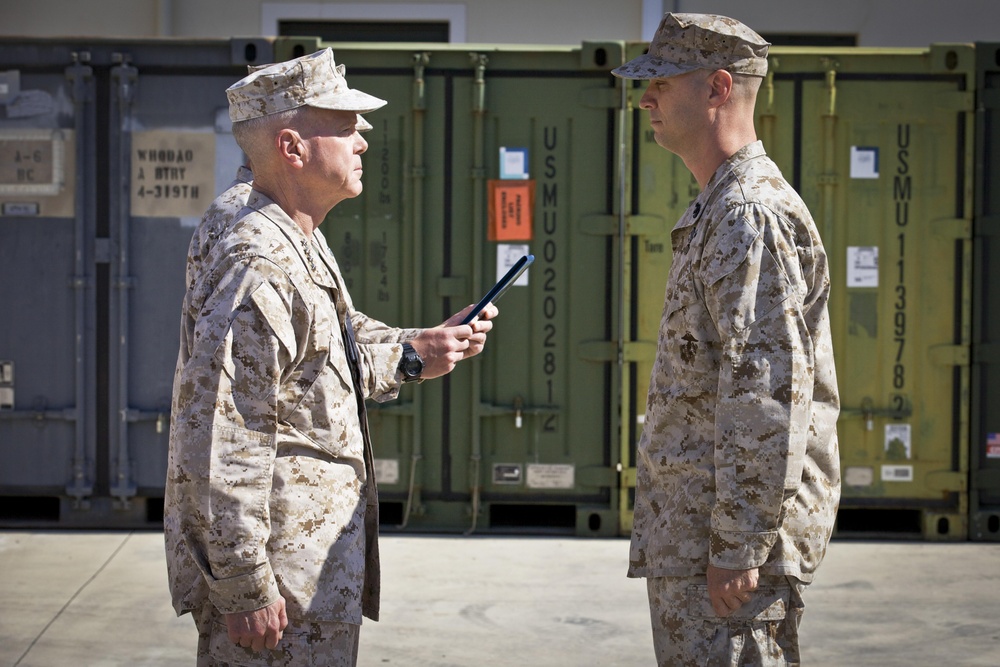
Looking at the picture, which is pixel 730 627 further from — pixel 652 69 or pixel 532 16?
pixel 532 16

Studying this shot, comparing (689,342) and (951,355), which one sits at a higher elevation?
(689,342)

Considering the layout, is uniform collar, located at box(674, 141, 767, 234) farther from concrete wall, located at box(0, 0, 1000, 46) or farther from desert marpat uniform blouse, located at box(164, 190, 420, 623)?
concrete wall, located at box(0, 0, 1000, 46)

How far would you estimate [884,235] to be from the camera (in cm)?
619

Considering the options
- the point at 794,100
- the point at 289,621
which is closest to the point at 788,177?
the point at 794,100

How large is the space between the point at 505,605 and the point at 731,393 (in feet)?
9.44

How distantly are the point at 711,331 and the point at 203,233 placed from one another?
49.5 inches

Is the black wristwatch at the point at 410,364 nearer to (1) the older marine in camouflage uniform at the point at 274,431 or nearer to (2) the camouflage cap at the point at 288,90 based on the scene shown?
(1) the older marine in camouflage uniform at the point at 274,431

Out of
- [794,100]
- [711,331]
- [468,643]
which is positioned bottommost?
[468,643]

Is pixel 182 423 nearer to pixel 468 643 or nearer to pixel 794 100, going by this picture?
pixel 468 643

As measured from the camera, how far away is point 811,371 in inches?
104

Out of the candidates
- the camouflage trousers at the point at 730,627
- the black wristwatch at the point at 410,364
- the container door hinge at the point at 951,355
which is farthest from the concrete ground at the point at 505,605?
the camouflage trousers at the point at 730,627

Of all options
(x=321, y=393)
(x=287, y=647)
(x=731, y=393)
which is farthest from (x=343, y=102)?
(x=287, y=647)

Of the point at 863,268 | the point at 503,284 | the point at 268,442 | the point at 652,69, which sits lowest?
the point at 268,442

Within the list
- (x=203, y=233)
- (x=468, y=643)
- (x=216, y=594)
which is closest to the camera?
(x=216, y=594)
